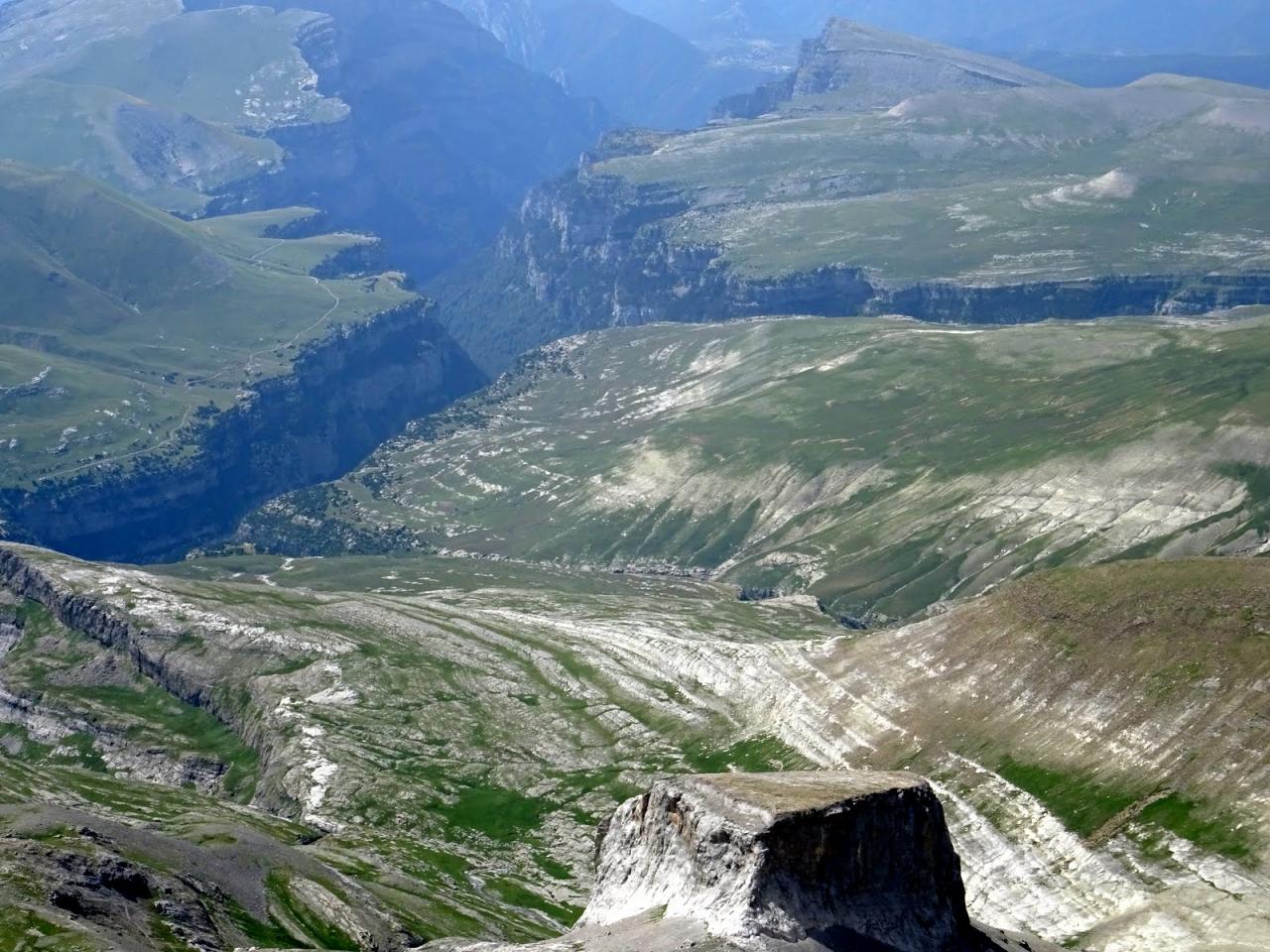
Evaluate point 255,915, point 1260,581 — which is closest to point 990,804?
point 1260,581

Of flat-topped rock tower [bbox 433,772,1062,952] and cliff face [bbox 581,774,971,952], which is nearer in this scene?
flat-topped rock tower [bbox 433,772,1062,952]

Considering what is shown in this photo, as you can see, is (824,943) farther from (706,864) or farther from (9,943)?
(9,943)

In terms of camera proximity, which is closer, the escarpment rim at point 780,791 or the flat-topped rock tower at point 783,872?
the flat-topped rock tower at point 783,872

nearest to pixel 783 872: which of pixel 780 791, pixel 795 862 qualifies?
pixel 795 862

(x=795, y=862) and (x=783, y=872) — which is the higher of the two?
(x=795, y=862)

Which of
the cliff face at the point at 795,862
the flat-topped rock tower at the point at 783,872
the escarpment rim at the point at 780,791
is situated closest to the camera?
the flat-topped rock tower at the point at 783,872

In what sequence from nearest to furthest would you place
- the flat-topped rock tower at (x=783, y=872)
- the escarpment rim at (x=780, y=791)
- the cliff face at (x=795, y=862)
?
1. the flat-topped rock tower at (x=783, y=872)
2. the cliff face at (x=795, y=862)
3. the escarpment rim at (x=780, y=791)

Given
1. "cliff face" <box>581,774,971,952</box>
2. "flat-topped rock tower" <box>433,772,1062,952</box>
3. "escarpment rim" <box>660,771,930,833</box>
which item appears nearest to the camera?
"flat-topped rock tower" <box>433,772,1062,952</box>

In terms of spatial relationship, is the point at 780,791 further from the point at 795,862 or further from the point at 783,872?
the point at 783,872
